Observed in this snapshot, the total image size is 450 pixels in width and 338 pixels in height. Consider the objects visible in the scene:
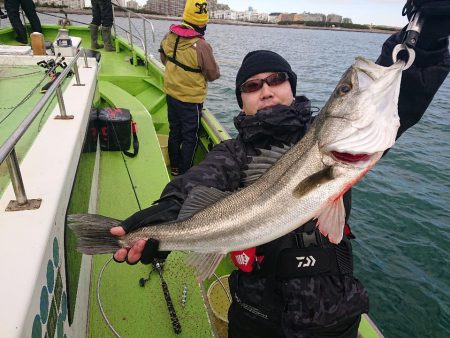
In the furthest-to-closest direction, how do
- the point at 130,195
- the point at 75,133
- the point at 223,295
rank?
1. the point at 130,195
2. the point at 223,295
3. the point at 75,133

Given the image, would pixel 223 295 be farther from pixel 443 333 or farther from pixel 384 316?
pixel 443 333

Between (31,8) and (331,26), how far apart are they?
134 meters

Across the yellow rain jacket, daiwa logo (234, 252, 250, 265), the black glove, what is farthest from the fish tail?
the yellow rain jacket

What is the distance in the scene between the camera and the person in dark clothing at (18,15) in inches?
441

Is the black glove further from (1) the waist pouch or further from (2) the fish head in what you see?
(1) the waist pouch

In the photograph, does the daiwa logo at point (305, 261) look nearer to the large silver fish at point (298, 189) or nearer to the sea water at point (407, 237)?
the large silver fish at point (298, 189)

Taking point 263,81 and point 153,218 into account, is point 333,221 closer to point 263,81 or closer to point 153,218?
point 153,218

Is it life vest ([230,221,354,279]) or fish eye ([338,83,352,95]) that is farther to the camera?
life vest ([230,221,354,279])

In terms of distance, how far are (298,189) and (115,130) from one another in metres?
3.98

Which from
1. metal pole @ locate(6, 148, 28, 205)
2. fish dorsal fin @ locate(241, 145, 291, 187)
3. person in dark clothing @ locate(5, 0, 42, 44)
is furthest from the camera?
person in dark clothing @ locate(5, 0, 42, 44)

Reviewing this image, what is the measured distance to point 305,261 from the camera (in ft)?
7.32

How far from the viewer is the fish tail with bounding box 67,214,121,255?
2.18 meters

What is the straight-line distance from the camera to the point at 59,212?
2031 millimetres

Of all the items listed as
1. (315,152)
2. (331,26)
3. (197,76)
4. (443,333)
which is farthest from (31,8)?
(331,26)
